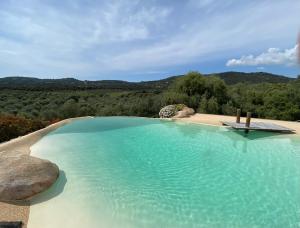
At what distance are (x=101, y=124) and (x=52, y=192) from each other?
7.98m

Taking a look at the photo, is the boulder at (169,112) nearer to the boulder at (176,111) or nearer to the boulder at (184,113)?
the boulder at (176,111)

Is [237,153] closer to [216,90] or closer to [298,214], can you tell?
[298,214]

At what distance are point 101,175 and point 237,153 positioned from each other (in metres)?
4.06

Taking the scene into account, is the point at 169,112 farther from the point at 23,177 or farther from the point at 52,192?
the point at 23,177

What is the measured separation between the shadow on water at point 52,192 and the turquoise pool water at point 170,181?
16mm

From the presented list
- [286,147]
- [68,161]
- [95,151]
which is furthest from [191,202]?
[286,147]

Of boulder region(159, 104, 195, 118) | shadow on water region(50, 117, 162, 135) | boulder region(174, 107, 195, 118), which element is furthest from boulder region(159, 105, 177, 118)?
shadow on water region(50, 117, 162, 135)

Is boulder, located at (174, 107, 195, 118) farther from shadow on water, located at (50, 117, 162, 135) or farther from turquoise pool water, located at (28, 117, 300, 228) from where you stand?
turquoise pool water, located at (28, 117, 300, 228)

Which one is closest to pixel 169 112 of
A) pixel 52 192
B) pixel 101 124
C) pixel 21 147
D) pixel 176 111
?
pixel 176 111

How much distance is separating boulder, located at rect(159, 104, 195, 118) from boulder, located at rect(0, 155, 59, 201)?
10477 mm

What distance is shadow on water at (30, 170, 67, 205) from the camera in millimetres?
4602

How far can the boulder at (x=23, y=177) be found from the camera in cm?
457

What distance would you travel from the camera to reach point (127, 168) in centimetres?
649

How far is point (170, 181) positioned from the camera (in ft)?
18.8
